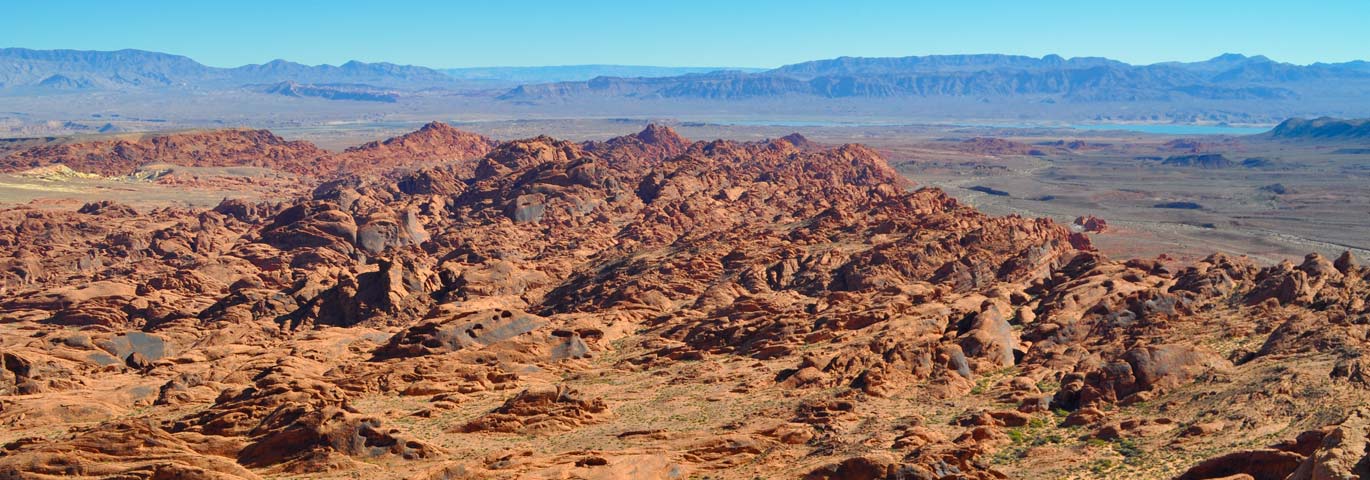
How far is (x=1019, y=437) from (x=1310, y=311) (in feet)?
68.1

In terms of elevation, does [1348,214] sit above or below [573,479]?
below

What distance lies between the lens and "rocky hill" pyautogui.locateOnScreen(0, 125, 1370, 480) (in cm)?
3456

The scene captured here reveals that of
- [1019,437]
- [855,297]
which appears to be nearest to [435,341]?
[855,297]

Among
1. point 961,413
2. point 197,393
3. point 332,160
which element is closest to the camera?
point 961,413

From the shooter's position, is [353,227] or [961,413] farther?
[353,227]

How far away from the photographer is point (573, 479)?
1234 inches

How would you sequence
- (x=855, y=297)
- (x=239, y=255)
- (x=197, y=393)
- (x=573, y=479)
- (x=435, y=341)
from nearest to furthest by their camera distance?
(x=573, y=479) < (x=197, y=393) < (x=435, y=341) < (x=855, y=297) < (x=239, y=255)

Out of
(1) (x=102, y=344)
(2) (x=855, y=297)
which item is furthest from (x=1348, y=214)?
(1) (x=102, y=344)

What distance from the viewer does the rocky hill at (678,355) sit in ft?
113

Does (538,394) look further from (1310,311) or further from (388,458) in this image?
(1310,311)

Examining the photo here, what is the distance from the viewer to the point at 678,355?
55375 mm

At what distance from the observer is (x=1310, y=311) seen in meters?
50.4

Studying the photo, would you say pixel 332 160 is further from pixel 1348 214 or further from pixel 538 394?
pixel 538 394

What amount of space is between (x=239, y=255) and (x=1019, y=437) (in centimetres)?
7003
